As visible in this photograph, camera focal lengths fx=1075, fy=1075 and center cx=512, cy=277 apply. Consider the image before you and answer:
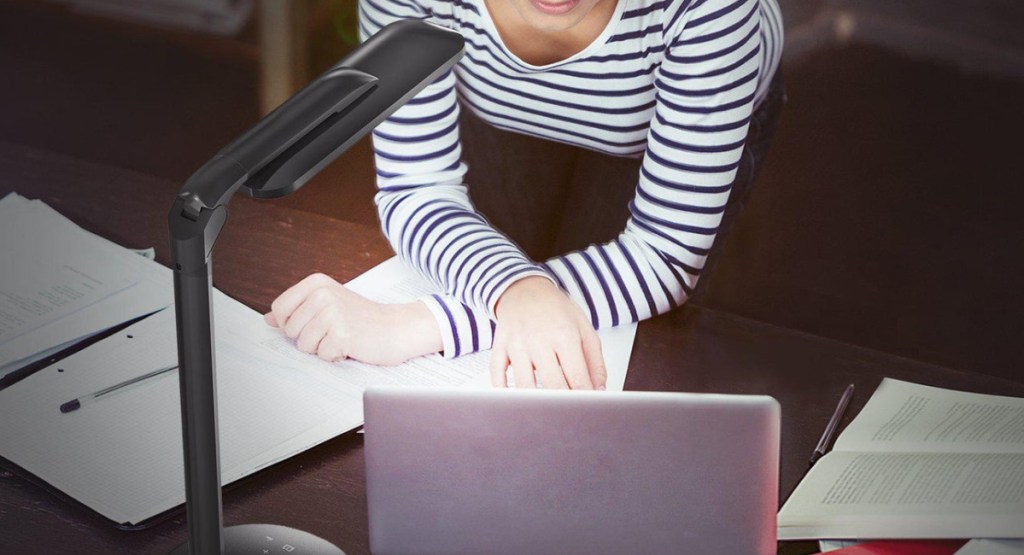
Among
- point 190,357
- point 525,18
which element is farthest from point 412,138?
point 190,357

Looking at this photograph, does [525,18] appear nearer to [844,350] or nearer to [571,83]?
[571,83]

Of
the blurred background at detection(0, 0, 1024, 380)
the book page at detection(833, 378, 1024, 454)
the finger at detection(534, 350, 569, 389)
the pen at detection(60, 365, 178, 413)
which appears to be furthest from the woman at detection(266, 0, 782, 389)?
the blurred background at detection(0, 0, 1024, 380)

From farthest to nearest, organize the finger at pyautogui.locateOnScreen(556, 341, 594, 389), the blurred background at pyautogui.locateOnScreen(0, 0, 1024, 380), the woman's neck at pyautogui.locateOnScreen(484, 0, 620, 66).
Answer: the blurred background at pyautogui.locateOnScreen(0, 0, 1024, 380) < the woman's neck at pyautogui.locateOnScreen(484, 0, 620, 66) < the finger at pyautogui.locateOnScreen(556, 341, 594, 389)

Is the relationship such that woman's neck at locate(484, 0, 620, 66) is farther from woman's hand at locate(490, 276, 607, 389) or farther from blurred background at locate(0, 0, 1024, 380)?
blurred background at locate(0, 0, 1024, 380)

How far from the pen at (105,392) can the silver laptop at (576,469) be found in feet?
0.91

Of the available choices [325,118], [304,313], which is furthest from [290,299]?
[325,118]

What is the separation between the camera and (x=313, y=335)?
904 mm

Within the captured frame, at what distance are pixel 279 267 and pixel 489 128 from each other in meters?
0.45

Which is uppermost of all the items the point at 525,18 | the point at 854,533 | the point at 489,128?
the point at 525,18

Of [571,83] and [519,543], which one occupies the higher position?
[571,83]

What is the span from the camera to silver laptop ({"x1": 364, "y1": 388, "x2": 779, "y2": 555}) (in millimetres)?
653

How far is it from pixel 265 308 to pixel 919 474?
0.56 m

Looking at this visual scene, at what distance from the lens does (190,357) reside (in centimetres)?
58

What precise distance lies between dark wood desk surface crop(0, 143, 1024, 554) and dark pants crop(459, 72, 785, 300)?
357mm
